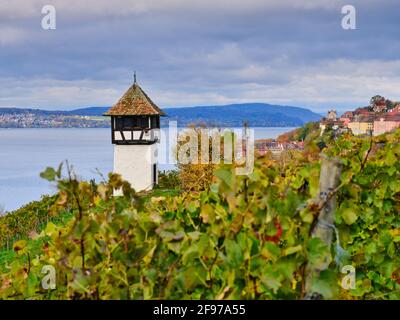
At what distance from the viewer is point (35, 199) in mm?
27578

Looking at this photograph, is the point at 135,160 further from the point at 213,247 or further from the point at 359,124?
the point at 213,247

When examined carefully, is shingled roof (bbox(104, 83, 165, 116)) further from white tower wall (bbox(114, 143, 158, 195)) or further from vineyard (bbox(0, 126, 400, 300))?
vineyard (bbox(0, 126, 400, 300))

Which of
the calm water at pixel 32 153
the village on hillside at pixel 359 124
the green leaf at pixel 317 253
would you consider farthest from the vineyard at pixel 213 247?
the calm water at pixel 32 153

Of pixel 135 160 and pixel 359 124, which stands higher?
pixel 359 124

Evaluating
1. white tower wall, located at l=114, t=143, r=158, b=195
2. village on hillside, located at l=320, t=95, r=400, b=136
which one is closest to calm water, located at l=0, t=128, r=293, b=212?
white tower wall, located at l=114, t=143, r=158, b=195

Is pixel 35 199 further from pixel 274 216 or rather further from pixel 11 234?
pixel 274 216

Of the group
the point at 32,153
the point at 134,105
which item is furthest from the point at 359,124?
the point at 32,153

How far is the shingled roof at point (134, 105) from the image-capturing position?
107 ft

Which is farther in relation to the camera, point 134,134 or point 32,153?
point 32,153

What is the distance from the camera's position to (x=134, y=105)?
3338cm

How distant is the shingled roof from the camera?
32656mm

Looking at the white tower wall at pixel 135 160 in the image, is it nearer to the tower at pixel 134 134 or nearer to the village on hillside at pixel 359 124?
the tower at pixel 134 134
